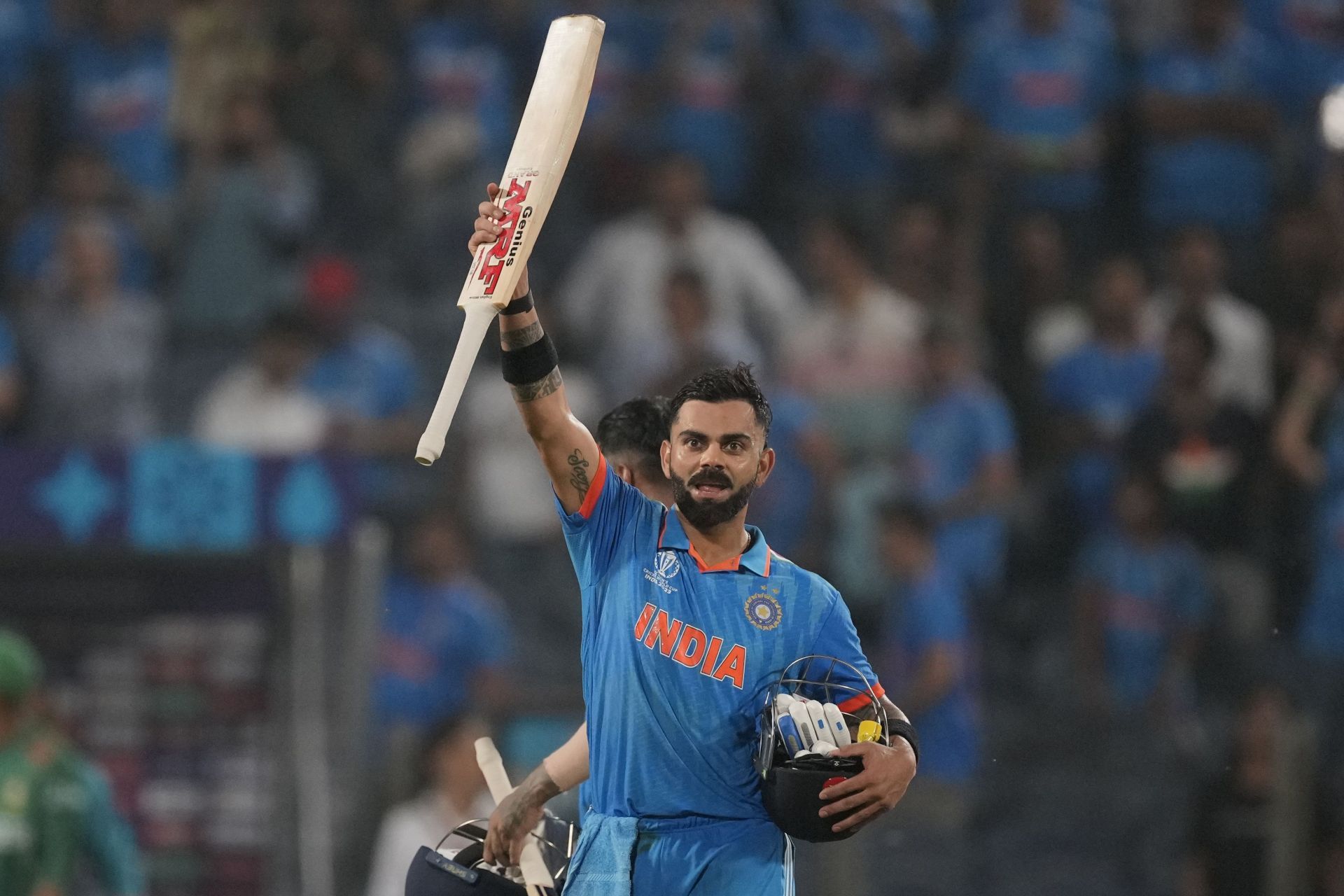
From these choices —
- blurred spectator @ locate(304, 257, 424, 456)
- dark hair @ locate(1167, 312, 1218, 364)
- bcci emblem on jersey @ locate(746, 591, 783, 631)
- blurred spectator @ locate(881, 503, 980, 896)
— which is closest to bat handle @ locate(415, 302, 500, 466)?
bcci emblem on jersey @ locate(746, 591, 783, 631)

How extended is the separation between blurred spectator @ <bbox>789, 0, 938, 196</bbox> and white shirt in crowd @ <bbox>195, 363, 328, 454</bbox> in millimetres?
3500

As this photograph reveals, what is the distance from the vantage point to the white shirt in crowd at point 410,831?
27.8 feet

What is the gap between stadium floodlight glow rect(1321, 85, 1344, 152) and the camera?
12281 millimetres

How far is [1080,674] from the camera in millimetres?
10438

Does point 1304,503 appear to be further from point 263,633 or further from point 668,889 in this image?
point 668,889

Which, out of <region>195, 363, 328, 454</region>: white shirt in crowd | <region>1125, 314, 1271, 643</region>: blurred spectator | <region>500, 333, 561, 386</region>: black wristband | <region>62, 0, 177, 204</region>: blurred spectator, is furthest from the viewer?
<region>62, 0, 177, 204</region>: blurred spectator

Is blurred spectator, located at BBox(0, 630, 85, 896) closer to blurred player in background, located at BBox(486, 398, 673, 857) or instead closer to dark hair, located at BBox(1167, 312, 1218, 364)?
blurred player in background, located at BBox(486, 398, 673, 857)

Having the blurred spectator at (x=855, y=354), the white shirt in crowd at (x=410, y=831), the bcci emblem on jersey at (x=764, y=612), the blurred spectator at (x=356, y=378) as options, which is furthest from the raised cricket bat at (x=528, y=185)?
the blurred spectator at (x=356, y=378)

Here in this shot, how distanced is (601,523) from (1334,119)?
8935mm

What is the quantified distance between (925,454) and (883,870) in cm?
277

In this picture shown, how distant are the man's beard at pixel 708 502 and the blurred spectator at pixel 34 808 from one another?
160 inches

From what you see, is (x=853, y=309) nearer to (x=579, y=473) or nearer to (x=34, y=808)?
(x=34, y=808)

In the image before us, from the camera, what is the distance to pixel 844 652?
4723mm

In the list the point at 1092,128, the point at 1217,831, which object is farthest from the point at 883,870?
the point at 1092,128
